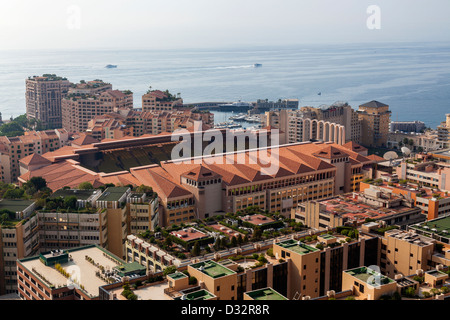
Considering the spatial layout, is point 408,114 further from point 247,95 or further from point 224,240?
point 224,240

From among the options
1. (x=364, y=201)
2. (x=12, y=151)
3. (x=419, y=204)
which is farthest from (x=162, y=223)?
(x=12, y=151)

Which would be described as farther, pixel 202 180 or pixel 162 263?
pixel 202 180

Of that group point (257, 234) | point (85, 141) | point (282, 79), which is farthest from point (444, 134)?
point (282, 79)

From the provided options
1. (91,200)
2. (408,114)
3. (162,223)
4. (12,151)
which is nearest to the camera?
(91,200)

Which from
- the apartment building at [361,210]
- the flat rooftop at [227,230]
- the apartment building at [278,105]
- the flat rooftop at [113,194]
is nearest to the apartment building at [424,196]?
the apartment building at [361,210]

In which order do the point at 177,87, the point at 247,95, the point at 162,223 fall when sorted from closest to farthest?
the point at 162,223
the point at 247,95
the point at 177,87
